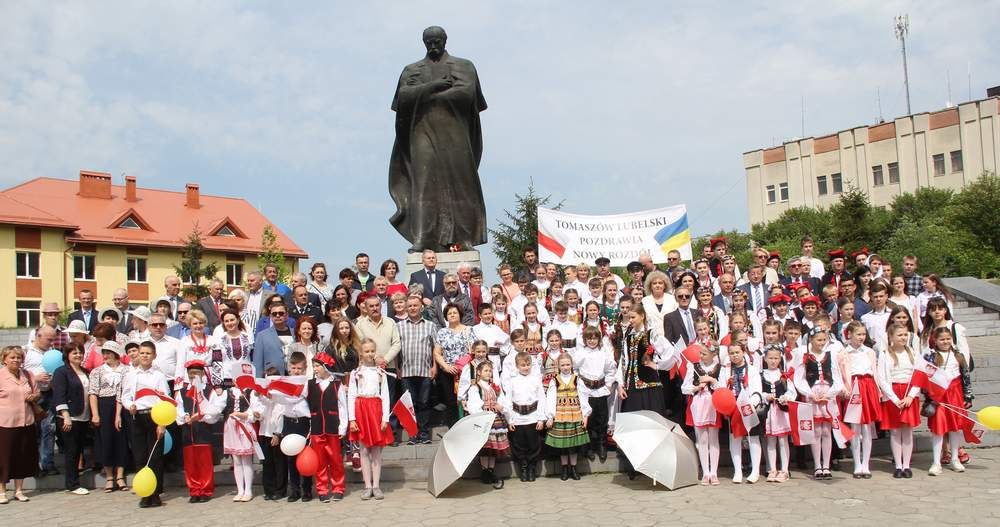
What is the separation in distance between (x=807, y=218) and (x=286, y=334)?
41744 millimetres

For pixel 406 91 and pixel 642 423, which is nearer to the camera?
pixel 642 423

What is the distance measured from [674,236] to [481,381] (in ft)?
18.5

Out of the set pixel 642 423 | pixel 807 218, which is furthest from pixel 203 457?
pixel 807 218

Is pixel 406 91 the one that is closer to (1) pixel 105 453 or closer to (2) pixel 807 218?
(1) pixel 105 453

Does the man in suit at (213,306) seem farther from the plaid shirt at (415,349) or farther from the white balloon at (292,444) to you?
the white balloon at (292,444)

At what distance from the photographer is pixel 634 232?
12.5 m

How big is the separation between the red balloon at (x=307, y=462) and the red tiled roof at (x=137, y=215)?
3587 cm

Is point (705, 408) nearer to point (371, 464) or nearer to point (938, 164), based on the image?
point (371, 464)

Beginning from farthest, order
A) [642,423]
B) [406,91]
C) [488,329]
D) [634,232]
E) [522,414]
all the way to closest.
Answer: [634,232] < [406,91] < [488,329] < [522,414] < [642,423]

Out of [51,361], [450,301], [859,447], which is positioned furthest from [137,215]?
[859,447]

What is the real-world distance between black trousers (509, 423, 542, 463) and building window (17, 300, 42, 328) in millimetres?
36004

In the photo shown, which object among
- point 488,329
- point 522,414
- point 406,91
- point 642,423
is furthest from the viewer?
point 406,91

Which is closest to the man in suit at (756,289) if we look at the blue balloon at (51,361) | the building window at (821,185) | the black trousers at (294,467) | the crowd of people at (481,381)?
the crowd of people at (481,381)

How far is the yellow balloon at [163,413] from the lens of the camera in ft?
23.5
